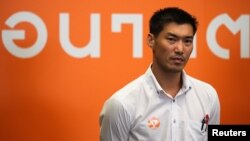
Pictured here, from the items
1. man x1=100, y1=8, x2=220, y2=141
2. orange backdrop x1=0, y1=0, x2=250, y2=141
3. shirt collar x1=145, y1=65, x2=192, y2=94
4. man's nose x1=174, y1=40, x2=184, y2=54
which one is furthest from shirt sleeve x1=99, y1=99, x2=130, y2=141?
orange backdrop x1=0, y1=0, x2=250, y2=141

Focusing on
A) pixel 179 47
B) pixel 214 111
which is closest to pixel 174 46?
pixel 179 47

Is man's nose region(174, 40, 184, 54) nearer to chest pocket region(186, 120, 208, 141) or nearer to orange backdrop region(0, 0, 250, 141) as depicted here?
chest pocket region(186, 120, 208, 141)

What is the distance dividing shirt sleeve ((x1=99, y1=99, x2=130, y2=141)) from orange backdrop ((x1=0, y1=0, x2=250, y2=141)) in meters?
0.58

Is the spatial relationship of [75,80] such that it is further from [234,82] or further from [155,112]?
[234,82]

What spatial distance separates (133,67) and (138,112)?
0.69 m

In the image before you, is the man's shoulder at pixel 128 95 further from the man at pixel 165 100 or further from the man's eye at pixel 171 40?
the man's eye at pixel 171 40

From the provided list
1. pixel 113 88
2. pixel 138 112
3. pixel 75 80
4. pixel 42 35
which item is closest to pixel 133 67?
pixel 113 88

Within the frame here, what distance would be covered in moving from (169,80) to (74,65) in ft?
2.31

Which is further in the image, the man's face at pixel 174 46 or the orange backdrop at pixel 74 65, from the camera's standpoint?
the orange backdrop at pixel 74 65

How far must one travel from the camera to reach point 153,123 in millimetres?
1788

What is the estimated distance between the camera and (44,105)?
2379 mm

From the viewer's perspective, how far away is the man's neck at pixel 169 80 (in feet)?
6.17

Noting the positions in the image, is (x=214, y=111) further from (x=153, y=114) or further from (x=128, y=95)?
(x=128, y=95)

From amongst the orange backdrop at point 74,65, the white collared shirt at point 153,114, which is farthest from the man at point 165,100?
the orange backdrop at point 74,65
